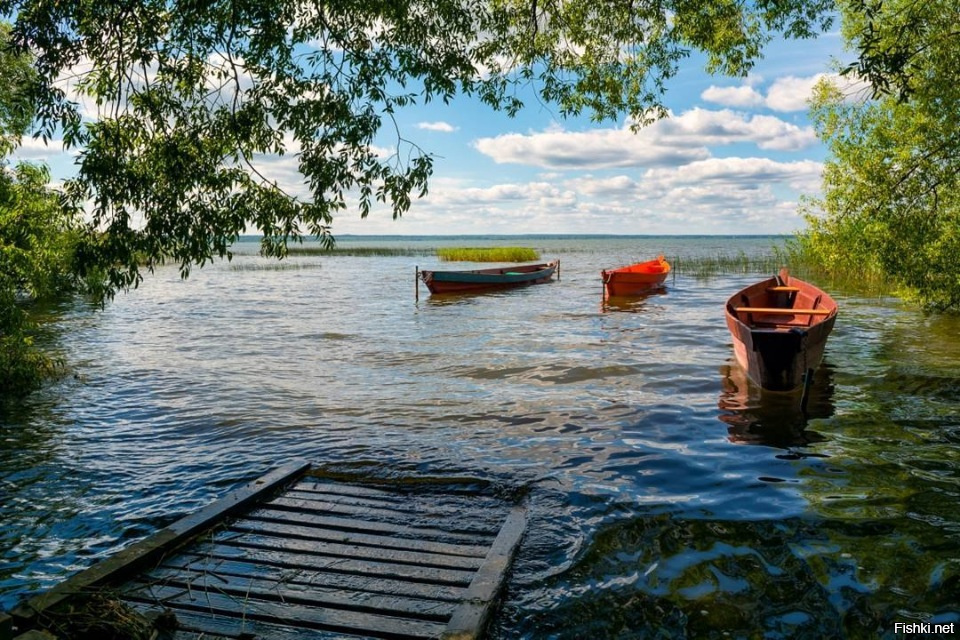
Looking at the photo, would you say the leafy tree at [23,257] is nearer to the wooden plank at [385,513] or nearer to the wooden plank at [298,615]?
the wooden plank at [385,513]

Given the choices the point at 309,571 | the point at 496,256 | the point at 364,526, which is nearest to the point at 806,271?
the point at 496,256

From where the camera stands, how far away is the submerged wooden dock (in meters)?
4.07

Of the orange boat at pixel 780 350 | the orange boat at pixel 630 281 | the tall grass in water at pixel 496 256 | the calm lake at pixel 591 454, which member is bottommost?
the calm lake at pixel 591 454

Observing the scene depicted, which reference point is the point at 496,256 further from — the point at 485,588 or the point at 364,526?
the point at 485,588

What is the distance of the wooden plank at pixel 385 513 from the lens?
5.95 m

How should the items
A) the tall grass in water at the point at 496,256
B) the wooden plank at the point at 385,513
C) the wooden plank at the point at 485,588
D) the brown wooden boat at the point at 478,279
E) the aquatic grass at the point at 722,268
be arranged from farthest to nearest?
the tall grass in water at the point at 496,256 < the aquatic grass at the point at 722,268 < the brown wooden boat at the point at 478,279 < the wooden plank at the point at 385,513 < the wooden plank at the point at 485,588

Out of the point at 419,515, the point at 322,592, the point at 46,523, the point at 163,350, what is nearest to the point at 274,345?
the point at 163,350

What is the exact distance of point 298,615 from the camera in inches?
166

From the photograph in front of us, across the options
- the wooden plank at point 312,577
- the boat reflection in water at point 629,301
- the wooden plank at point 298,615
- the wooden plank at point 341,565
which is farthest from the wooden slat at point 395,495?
the boat reflection in water at point 629,301

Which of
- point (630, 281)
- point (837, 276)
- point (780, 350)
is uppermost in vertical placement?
point (837, 276)

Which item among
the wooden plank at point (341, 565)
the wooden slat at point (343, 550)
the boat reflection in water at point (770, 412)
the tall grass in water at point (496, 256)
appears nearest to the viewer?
the wooden plank at point (341, 565)

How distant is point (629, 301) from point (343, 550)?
24.2 m

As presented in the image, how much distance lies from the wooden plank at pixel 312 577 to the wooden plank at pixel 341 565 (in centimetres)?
5

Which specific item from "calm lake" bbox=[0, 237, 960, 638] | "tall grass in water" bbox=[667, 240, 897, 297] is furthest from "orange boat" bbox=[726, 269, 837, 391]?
"tall grass in water" bbox=[667, 240, 897, 297]
